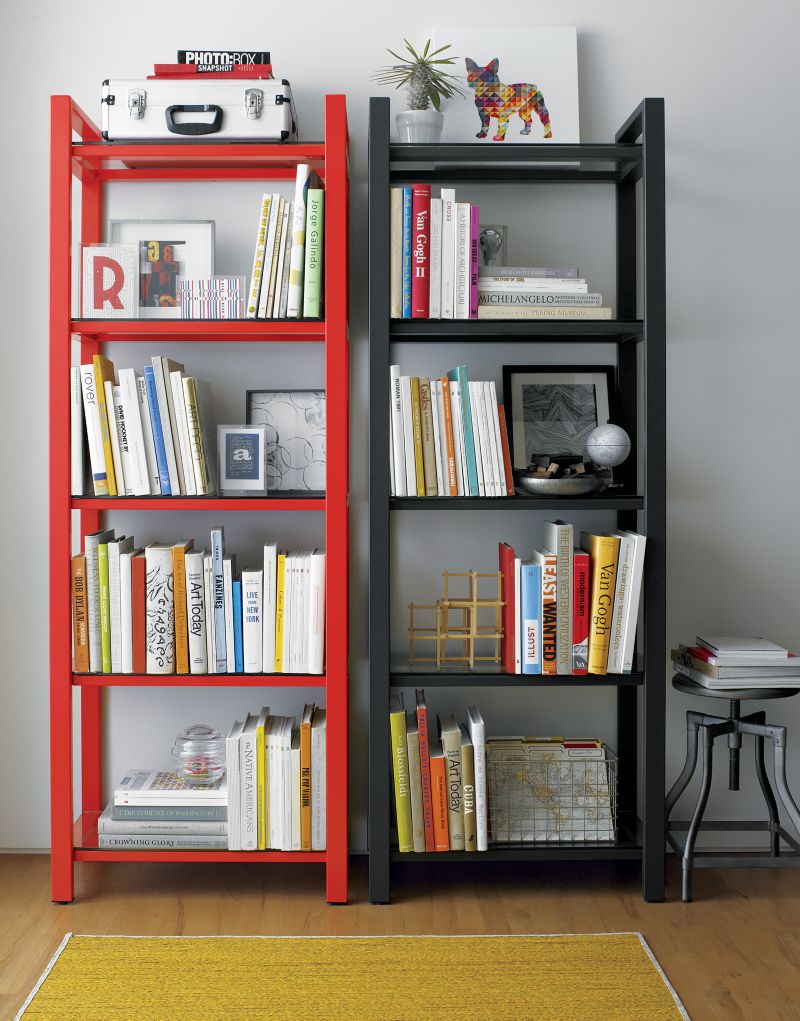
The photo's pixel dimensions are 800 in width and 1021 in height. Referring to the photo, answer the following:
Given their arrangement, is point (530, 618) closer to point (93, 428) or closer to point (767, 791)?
point (767, 791)

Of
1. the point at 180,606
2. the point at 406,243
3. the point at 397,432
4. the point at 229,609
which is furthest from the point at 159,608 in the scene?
the point at 406,243

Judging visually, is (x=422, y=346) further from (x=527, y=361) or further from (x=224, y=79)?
(x=224, y=79)

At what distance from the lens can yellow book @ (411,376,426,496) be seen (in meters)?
2.19

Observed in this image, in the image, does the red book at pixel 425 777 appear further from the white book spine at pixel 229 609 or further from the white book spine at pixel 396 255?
the white book spine at pixel 396 255

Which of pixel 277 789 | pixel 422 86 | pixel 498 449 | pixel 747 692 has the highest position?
pixel 422 86

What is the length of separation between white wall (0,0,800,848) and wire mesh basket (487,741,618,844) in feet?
0.76

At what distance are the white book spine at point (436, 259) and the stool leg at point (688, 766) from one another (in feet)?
3.90

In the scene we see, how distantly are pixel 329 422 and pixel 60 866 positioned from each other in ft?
4.11

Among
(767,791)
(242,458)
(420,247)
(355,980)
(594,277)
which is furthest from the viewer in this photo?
(594,277)

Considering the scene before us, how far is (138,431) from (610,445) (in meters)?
1.12

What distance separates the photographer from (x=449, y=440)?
7.23 ft

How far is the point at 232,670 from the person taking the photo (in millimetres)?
2262

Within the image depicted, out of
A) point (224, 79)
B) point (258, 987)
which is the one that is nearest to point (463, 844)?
point (258, 987)

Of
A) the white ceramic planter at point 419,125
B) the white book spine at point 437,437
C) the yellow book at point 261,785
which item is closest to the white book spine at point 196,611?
the yellow book at point 261,785
